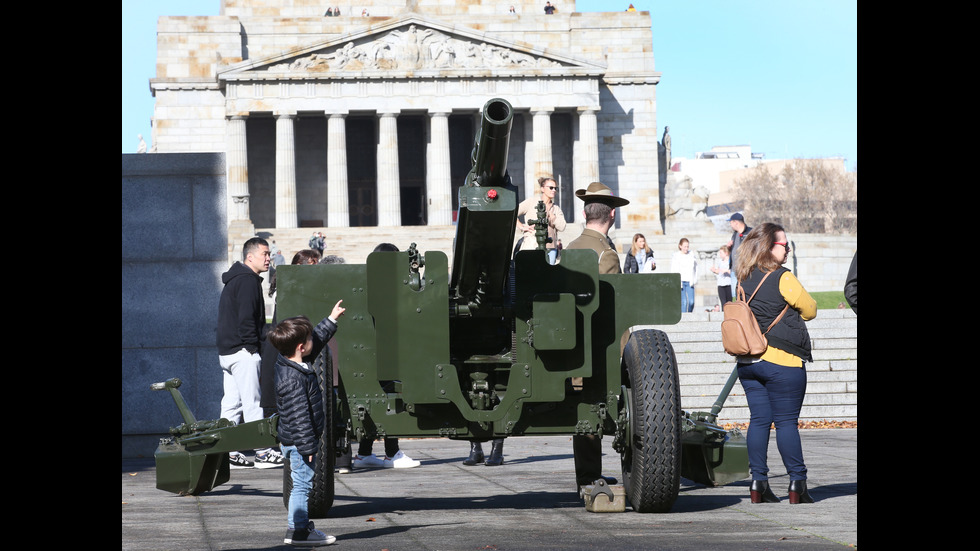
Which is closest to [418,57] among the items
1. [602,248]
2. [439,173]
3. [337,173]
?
[439,173]

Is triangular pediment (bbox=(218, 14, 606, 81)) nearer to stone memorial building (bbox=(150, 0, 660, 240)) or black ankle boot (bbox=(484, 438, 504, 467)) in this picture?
stone memorial building (bbox=(150, 0, 660, 240))

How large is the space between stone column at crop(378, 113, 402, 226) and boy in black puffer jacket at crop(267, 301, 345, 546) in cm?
5017

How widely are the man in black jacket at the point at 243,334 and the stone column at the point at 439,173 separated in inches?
1790

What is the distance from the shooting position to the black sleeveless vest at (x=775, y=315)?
7.97 metres

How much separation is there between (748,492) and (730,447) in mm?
1068

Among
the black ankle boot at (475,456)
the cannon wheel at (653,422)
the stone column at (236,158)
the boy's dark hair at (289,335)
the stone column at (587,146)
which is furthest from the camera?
the stone column at (587,146)

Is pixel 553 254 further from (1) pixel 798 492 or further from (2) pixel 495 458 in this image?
(2) pixel 495 458

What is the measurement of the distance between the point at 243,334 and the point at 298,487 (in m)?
4.28

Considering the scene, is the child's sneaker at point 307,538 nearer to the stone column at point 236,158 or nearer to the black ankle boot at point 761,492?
the black ankle boot at point 761,492

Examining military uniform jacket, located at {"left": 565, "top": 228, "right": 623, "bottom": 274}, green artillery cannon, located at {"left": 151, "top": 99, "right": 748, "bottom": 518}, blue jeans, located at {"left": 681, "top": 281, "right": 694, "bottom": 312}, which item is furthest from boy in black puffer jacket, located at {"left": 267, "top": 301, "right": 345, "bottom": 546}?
blue jeans, located at {"left": 681, "top": 281, "right": 694, "bottom": 312}

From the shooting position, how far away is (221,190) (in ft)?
41.9

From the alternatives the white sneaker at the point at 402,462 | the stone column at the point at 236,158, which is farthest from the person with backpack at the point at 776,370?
the stone column at the point at 236,158
